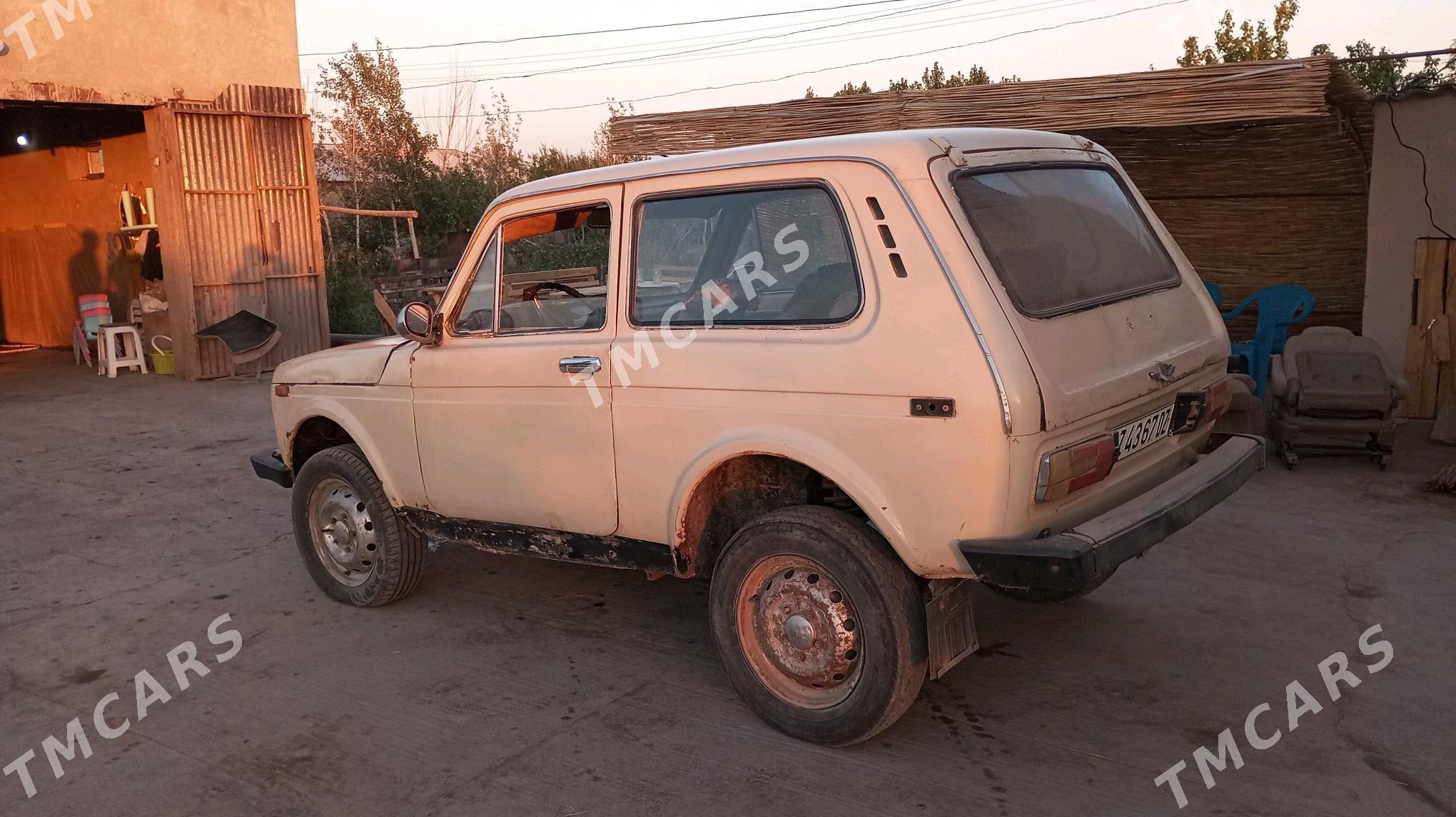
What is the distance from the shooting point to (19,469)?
873cm

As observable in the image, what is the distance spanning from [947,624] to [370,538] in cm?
296

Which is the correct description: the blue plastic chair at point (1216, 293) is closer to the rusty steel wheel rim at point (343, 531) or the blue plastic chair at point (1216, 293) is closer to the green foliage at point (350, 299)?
the rusty steel wheel rim at point (343, 531)

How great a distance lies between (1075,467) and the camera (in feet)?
11.2

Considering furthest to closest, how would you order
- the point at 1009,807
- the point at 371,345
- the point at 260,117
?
the point at 260,117 < the point at 371,345 < the point at 1009,807

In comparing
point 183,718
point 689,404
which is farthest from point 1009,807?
point 183,718

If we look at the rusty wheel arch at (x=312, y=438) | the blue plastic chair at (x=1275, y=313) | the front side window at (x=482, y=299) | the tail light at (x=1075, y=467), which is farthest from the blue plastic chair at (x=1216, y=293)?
the rusty wheel arch at (x=312, y=438)

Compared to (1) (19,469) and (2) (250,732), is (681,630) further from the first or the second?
(1) (19,469)

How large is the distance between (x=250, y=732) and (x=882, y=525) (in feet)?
8.19

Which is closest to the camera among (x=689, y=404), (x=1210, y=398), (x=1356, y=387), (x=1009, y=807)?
(x=1009, y=807)

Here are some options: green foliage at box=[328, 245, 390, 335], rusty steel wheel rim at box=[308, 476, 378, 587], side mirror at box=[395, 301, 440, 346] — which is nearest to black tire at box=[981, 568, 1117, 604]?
side mirror at box=[395, 301, 440, 346]

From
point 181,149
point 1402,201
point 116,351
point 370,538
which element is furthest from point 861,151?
point 116,351

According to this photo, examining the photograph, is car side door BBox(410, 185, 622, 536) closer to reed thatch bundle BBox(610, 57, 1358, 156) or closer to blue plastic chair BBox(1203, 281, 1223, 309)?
reed thatch bundle BBox(610, 57, 1358, 156)

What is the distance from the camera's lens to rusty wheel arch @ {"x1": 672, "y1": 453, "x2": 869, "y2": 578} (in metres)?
3.97

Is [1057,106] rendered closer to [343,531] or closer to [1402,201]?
[1402,201]
